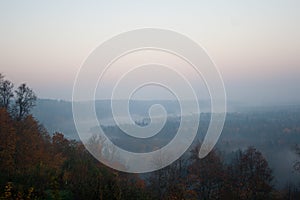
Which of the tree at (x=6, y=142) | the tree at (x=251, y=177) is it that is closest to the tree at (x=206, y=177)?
the tree at (x=251, y=177)

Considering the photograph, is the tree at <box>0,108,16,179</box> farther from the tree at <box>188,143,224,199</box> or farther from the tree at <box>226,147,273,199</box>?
the tree at <box>226,147,273,199</box>

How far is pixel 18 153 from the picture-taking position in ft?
81.3

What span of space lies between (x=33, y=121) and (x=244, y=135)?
112875 mm

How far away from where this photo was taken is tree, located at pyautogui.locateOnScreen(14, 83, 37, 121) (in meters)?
27.8

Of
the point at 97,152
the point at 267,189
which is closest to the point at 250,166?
the point at 267,189

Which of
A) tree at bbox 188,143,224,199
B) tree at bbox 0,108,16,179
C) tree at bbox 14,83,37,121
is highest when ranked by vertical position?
tree at bbox 14,83,37,121

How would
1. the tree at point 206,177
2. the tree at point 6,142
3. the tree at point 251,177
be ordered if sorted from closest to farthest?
1. the tree at point 6,142
2. the tree at point 251,177
3. the tree at point 206,177

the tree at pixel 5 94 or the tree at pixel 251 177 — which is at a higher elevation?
the tree at pixel 5 94

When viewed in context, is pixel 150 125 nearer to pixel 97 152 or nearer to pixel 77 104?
pixel 97 152

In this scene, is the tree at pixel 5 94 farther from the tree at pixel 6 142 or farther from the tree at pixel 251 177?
the tree at pixel 251 177

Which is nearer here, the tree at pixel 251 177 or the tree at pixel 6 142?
the tree at pixel 6 142

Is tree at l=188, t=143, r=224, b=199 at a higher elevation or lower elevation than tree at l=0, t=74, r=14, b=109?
lower

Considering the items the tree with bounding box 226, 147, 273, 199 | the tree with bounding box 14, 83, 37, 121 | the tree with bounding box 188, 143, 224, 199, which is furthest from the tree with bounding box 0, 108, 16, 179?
the tree with bounding box 226, 147, 273, 199

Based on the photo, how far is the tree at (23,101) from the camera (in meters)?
27.8
